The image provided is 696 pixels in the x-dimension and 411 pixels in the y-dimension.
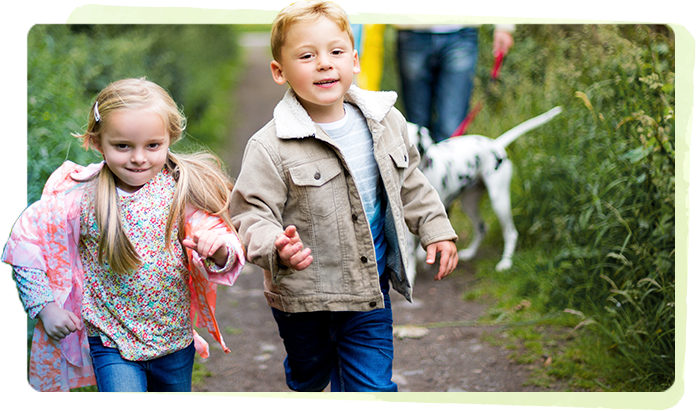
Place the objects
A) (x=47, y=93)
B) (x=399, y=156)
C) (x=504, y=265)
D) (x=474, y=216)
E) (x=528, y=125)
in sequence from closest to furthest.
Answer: (x=399, y=156)
(x=47, y=93)
(x=528, y=125)
(x=504, y=265)
(x=474, y=216)

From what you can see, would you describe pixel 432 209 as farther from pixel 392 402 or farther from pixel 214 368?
pixel 214 368

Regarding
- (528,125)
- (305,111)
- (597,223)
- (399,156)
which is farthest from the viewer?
(528,125)

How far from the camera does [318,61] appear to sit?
7.15 ft

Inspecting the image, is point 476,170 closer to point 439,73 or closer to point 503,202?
point 503,202

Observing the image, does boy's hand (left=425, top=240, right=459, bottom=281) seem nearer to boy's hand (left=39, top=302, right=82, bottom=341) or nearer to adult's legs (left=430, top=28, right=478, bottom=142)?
boy's hand (left=39, top=302, right=82, bottom=341)

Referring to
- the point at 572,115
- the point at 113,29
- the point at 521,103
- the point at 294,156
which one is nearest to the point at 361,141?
the point at 294,156

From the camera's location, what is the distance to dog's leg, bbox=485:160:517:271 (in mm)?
4570

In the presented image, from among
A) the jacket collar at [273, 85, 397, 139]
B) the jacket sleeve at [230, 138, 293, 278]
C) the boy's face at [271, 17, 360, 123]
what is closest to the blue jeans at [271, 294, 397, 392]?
the jacket sleeve at [230, 138, 293, 278]

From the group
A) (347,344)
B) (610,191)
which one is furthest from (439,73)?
(347,344)

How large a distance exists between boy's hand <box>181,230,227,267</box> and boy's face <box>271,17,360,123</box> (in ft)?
1.82

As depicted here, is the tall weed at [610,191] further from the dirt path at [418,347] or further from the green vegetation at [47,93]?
the green vegetation at [47,93]

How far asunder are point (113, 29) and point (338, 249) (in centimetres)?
580

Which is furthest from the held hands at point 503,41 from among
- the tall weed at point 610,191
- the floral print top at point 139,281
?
the floral print top at point 139,281

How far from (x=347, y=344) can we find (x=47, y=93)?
9.59 ft
